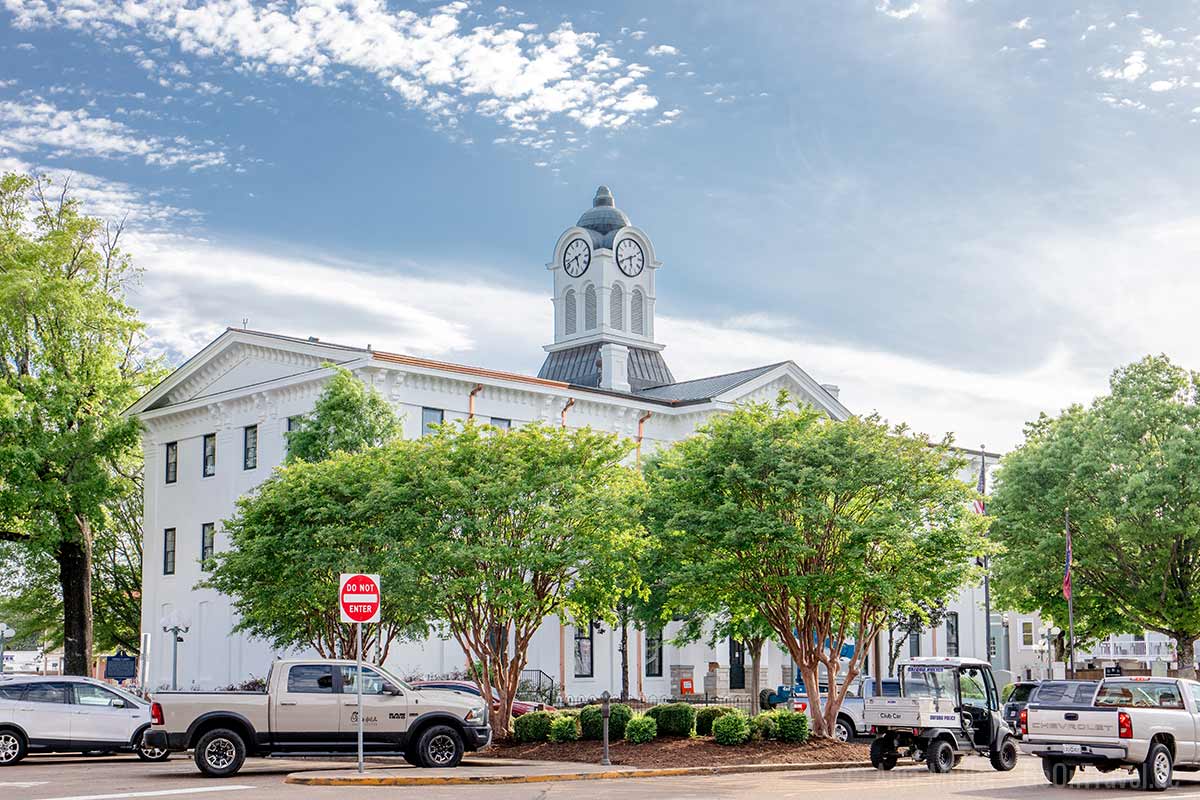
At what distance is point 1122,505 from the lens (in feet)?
162

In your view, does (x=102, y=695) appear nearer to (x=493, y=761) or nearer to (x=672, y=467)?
(x=493, y=761)

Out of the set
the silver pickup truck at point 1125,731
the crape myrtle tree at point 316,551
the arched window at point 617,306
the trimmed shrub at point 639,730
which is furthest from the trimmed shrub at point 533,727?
the arched window at point 617,306

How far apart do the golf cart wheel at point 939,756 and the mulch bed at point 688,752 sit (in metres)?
1.79

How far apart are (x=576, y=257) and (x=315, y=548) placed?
31.3m

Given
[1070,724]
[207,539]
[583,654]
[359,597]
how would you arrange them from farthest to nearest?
[207,539] < [583,654] < [1070,724] < [359,597]

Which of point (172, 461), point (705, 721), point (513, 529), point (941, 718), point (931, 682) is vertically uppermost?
point (172, 461)

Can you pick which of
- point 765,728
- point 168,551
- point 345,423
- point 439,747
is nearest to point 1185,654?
point 765,728

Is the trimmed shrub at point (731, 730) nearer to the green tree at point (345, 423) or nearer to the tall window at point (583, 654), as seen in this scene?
the green tree at point (345, 423)

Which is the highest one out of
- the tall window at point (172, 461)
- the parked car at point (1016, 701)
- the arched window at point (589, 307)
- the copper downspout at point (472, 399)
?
the arched window at point (589, 307)

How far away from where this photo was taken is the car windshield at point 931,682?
26281 millimetres

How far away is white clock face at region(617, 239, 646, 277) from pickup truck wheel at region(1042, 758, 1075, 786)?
42.7 metres

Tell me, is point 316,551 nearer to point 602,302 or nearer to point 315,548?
point 315,548

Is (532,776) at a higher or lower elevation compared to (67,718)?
lower

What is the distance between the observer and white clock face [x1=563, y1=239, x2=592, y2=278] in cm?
6325
